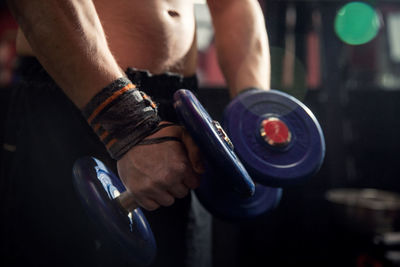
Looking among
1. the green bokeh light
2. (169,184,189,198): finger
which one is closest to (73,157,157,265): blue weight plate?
(169,184,189,198): finger

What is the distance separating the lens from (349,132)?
7.36 feet

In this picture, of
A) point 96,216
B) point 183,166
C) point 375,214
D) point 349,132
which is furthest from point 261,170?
point 349,132

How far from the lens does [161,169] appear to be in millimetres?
436

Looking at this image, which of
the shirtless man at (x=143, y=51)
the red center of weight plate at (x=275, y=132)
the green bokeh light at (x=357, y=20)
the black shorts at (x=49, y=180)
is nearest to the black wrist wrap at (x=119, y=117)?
the shirtless man at (x=143, y=51)

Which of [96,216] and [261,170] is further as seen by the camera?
[261,170]

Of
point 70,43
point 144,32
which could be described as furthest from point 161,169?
point 144,32

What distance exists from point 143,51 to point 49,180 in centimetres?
36

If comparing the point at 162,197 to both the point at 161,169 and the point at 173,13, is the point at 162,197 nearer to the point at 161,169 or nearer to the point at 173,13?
the point at 161,169

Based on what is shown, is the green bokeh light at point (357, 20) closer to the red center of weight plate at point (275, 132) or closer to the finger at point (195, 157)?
the red center of weight plate at point (275, 132)

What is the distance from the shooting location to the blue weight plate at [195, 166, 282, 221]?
2.14ft

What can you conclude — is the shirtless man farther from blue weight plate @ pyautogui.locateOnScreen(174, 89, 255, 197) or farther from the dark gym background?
the dark gym background

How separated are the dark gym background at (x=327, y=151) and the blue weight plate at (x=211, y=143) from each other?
1319 millimetres

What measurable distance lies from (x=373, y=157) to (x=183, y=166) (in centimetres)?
228

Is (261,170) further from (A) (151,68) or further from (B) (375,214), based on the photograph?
(B) (375,214)
